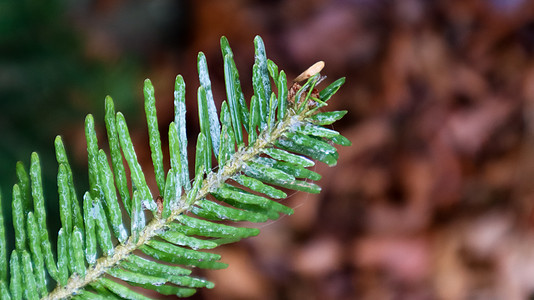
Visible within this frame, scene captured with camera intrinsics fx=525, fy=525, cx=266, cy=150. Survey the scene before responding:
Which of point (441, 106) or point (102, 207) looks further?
point (441, 106)

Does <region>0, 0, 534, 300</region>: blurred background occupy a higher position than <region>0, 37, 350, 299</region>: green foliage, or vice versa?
<region>0, 0, 534, 300</region>: blurred background

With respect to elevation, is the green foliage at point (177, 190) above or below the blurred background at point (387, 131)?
below

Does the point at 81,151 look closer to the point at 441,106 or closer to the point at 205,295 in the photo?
the point at 205,295

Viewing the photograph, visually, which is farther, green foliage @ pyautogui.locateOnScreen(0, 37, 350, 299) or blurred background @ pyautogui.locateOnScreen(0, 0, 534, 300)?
blurred background @ pyautogui.locateOnScreen(0, 0, 534, 300)

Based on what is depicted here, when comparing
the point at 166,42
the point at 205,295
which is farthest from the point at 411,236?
the point at 166,42

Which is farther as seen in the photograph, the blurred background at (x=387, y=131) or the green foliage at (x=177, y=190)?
the blurred background at (x=387, y=131)
